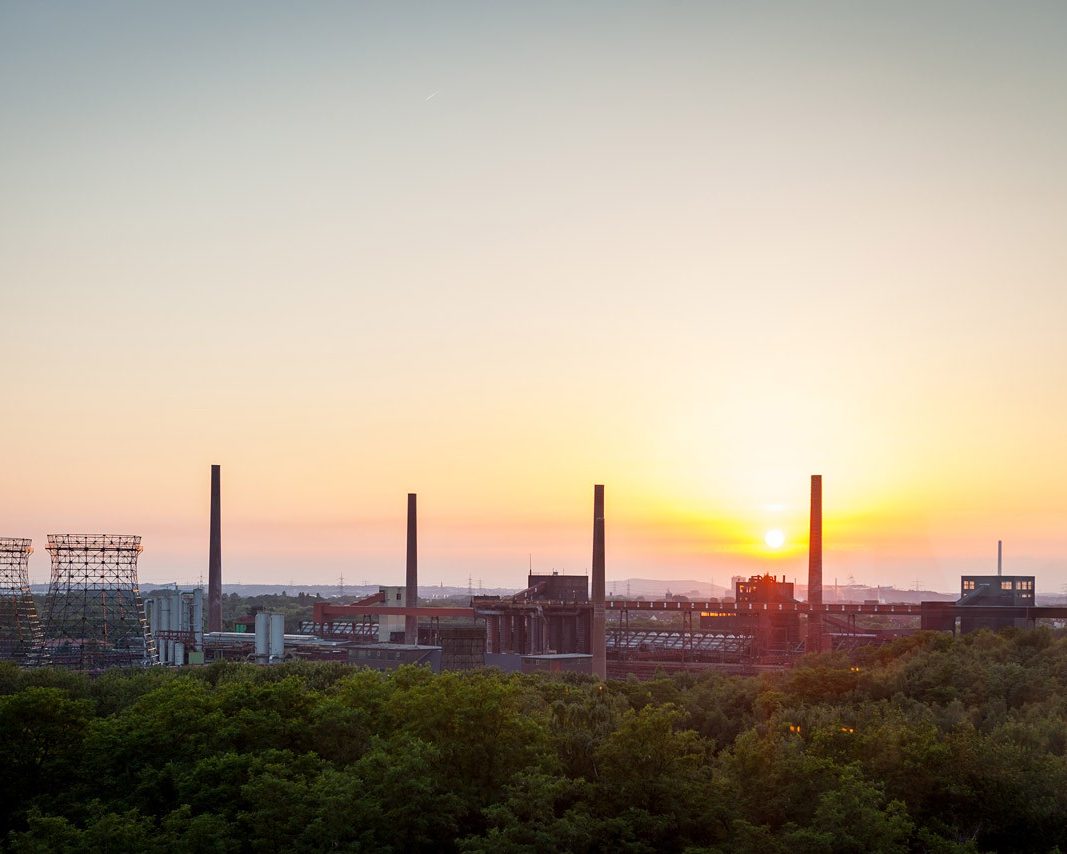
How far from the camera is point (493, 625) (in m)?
104

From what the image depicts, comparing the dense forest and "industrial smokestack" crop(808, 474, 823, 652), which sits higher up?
"industrial smokestack" crop(808, 474, 823, 652)

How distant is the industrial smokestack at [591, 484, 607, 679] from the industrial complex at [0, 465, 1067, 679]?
0.10 m

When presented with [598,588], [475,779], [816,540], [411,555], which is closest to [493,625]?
[598,588]

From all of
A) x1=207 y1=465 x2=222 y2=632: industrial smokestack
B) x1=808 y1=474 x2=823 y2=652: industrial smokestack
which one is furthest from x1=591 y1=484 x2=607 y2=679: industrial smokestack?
x1=207 y1=465 x2=222 y2=632: industrial smokestack

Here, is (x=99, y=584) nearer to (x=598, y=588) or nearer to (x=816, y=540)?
(x=598, y=588)

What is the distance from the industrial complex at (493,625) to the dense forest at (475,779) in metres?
48.2

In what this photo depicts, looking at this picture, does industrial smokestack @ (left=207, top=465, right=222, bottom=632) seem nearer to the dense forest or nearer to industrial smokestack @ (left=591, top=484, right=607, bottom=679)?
industrial smokestack @ (left=591, top=484, right=607, bottom=679)

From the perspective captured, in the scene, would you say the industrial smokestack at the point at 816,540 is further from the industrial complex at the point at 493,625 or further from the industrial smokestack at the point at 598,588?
the industrial smokestack at the point at 598,588

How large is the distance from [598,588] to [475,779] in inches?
2414

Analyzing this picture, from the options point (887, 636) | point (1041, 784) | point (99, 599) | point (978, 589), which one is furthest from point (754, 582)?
point (1041, 784)

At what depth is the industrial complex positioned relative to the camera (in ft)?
318

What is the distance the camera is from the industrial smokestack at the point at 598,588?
9956 cm

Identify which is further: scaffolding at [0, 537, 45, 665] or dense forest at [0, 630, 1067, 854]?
scaffolding at [0, 537, 45, 665]

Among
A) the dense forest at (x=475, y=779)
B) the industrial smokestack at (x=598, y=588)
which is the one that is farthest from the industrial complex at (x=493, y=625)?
the dense forest at (x=475, y=779)
